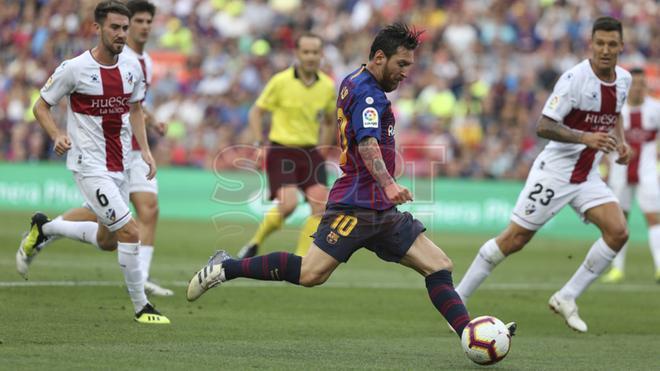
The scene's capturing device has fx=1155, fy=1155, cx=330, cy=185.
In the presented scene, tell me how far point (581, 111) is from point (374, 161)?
11.9 feet

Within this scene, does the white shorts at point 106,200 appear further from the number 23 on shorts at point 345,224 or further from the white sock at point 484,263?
the white sock at point 484,263

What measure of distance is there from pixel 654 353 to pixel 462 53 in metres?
19.9

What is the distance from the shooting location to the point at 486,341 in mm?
8312

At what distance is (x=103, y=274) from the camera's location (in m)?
14.5

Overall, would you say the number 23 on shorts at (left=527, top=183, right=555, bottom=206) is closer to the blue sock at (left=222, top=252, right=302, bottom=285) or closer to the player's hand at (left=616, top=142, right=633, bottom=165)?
the player's hand at (left=616, top=142, right=633, bottom=165)

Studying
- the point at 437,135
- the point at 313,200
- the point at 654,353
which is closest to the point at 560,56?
the point at 437,135

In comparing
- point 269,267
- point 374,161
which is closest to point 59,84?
point 269,267

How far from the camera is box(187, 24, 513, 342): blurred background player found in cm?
859

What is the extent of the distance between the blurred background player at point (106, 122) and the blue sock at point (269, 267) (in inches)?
59.2

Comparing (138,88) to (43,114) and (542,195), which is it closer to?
(43,114)

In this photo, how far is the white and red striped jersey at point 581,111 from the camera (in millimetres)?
11031

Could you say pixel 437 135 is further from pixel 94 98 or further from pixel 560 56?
pixel 94 98

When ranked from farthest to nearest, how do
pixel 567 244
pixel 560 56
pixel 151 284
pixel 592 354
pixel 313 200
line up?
pixel 560 56 → pixel 567 244 → pixel 313 200 → pixel 151 284 → pixel 592 354

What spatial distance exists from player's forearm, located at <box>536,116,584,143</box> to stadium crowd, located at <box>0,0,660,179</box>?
14.2 metres
